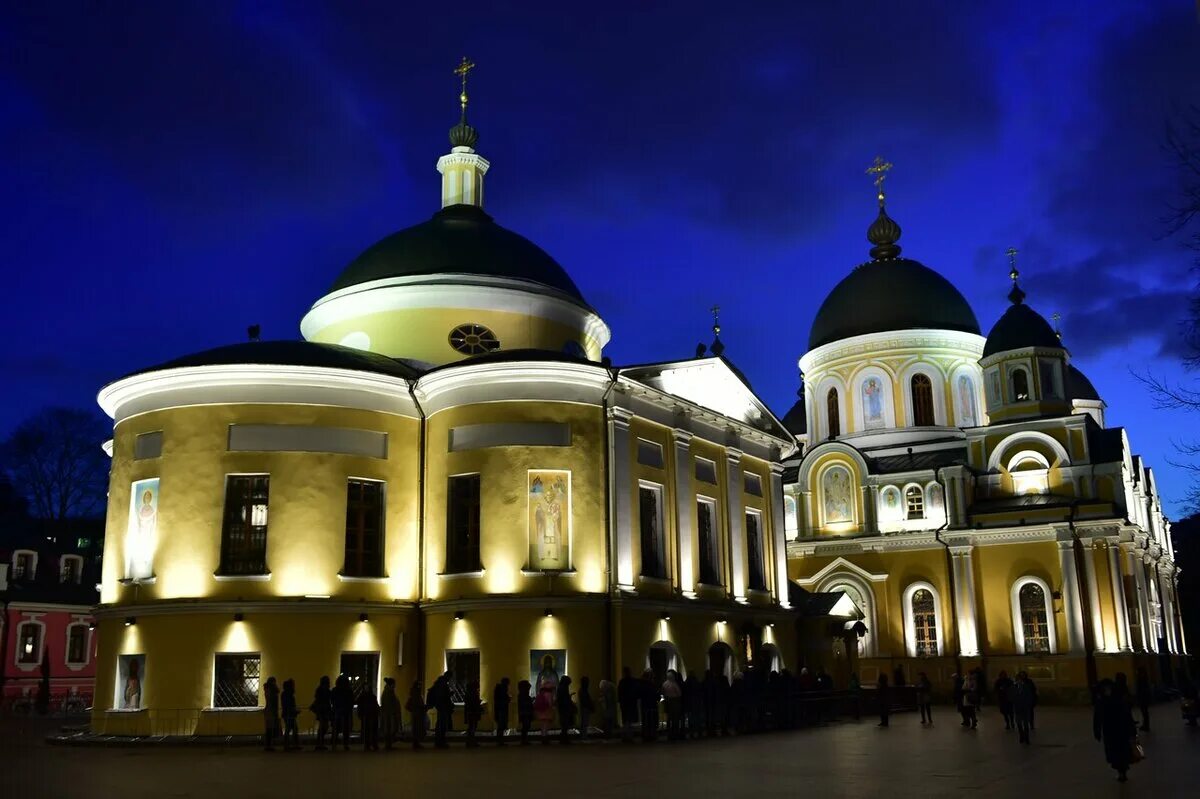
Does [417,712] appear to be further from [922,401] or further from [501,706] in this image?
[922,401]

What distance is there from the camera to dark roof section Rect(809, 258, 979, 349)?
5056 cm

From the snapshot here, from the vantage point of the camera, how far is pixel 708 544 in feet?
102

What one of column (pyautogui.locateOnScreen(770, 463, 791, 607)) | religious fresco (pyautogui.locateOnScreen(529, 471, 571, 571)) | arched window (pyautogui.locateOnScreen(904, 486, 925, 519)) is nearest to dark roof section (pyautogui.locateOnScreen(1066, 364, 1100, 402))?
arched window (pyautogui.locateOnScreen(904, 486, 925, 519))

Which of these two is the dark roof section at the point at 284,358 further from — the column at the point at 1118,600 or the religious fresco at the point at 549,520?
the column at the point at 1118,600

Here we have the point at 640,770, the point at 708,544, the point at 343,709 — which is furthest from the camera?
the point at 708,544

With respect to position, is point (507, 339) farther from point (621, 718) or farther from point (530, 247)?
point (621, 718)

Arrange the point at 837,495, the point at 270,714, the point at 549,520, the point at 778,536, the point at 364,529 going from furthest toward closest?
the point at 837,495
the point at 778,536
the point at 364,529
the point at 549,520
the point at 270,714

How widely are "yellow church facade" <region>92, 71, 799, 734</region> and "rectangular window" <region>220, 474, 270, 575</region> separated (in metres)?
0.04

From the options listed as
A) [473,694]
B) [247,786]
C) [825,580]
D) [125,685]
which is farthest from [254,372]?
[825,580]

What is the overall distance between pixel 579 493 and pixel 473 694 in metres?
6.19

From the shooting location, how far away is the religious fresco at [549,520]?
25.8m

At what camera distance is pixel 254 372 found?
25578 millimetres

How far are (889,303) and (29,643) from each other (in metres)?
37.7

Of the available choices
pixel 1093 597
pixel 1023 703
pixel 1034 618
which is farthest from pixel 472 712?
pixel 1093 597
